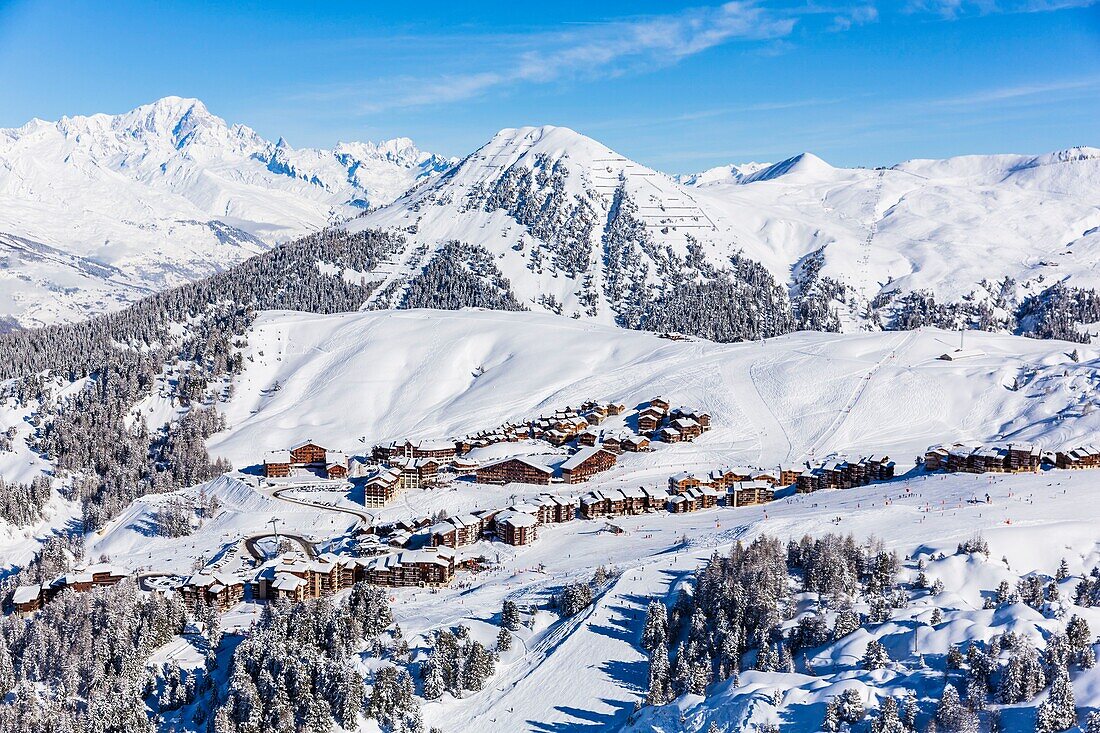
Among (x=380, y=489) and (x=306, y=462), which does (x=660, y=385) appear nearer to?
(x=380, y=489)

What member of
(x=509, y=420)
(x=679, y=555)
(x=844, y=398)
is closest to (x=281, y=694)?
(x=679, y=555)

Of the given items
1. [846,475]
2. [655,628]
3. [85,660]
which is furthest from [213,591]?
[846,475]

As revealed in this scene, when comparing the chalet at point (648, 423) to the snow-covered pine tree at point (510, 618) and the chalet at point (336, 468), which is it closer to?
the chalet at point (336, 468)

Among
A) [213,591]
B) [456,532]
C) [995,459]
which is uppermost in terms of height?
[995,459]

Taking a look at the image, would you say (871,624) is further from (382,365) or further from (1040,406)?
(382,365)

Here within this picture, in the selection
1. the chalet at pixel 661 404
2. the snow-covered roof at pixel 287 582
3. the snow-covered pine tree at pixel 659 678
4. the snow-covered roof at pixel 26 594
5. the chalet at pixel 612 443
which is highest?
the chalet at pixel 661 404

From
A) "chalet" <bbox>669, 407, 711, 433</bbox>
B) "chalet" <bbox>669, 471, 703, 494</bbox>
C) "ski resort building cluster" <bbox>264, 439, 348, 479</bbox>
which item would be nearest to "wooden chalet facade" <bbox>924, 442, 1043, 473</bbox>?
"chalet" <bbox>669, 471, 703, 494</bbox>

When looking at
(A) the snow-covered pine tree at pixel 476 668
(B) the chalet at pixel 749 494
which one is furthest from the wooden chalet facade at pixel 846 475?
(A) the snow-covered pine tree at pixel 476 668
